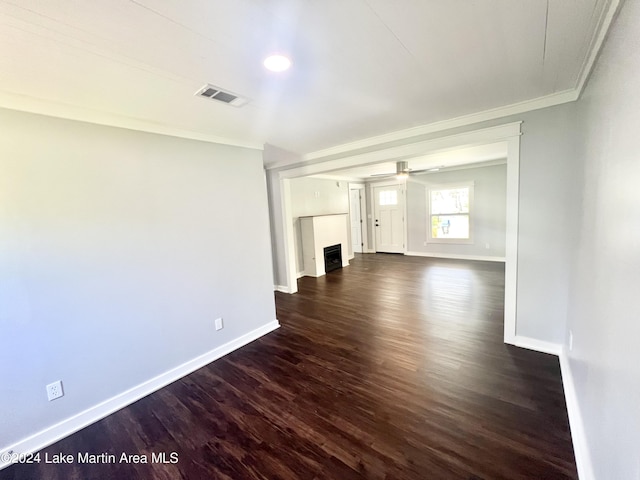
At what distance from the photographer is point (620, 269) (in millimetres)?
1039

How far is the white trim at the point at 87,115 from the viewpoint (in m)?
1.73

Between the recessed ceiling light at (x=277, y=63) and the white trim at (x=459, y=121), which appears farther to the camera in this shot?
the white trim at (x=459, y=121)

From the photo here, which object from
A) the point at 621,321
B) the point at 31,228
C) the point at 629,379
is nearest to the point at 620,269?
A: the point at 621,321

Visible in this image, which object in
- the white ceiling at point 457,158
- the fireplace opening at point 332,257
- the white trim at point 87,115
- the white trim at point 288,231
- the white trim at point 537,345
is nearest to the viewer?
the white trim at point 87,115

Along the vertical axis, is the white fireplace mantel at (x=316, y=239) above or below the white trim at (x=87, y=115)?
below

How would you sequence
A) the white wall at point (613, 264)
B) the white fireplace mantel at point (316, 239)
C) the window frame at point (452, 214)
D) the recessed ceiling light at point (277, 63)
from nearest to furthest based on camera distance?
the white wall at point (613, 264) → the recessed ceiling light at point (277, 63) → the white fireplace mantel at point (316, 239) → the window frame at point (452, 214)

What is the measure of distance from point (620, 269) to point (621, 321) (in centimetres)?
20

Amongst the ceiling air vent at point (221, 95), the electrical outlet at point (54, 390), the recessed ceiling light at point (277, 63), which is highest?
the ceiling air vent at point (221, 95)

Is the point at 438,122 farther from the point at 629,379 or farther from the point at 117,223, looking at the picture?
the point at 117,223

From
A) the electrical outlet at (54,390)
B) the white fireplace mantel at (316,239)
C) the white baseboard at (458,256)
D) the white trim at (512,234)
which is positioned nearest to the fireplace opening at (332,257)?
the white fireplace mantel at (316,239)

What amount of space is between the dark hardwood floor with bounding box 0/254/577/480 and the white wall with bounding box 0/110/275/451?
36 cm

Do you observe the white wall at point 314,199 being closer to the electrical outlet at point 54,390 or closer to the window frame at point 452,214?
the window frame at point 452,214

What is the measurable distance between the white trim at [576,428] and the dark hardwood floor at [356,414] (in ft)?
0.17

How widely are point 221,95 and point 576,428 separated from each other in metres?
3.19
